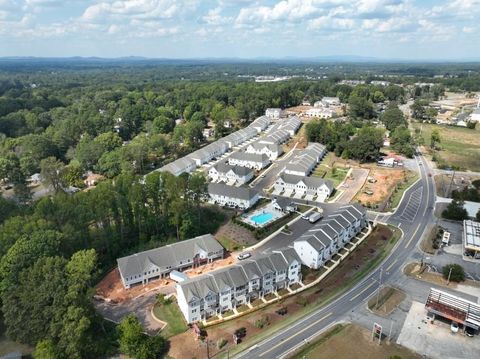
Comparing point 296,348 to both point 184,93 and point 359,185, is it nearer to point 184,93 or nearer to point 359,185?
point 359,185

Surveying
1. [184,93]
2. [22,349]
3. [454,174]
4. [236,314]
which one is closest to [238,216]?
[236,314]

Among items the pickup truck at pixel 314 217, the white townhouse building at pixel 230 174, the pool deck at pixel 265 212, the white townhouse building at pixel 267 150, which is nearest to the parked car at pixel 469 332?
the pickup truck at pixel 314 217

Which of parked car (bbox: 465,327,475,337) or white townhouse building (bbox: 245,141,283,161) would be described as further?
white townhouse building (bbox: 245,141,283,161)

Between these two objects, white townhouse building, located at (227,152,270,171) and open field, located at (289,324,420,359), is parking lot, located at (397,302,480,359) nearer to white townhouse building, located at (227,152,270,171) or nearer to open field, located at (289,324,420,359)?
open field, located at (289,324,420,359)

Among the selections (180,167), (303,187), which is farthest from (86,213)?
(303,187)

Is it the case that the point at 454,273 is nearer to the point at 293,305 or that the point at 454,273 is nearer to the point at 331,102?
the point at 293,305

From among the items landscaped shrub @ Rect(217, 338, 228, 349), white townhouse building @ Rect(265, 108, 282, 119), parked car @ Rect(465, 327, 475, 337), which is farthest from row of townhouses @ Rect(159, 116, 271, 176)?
parked car @ Rect(465, 327, 475, 337)
